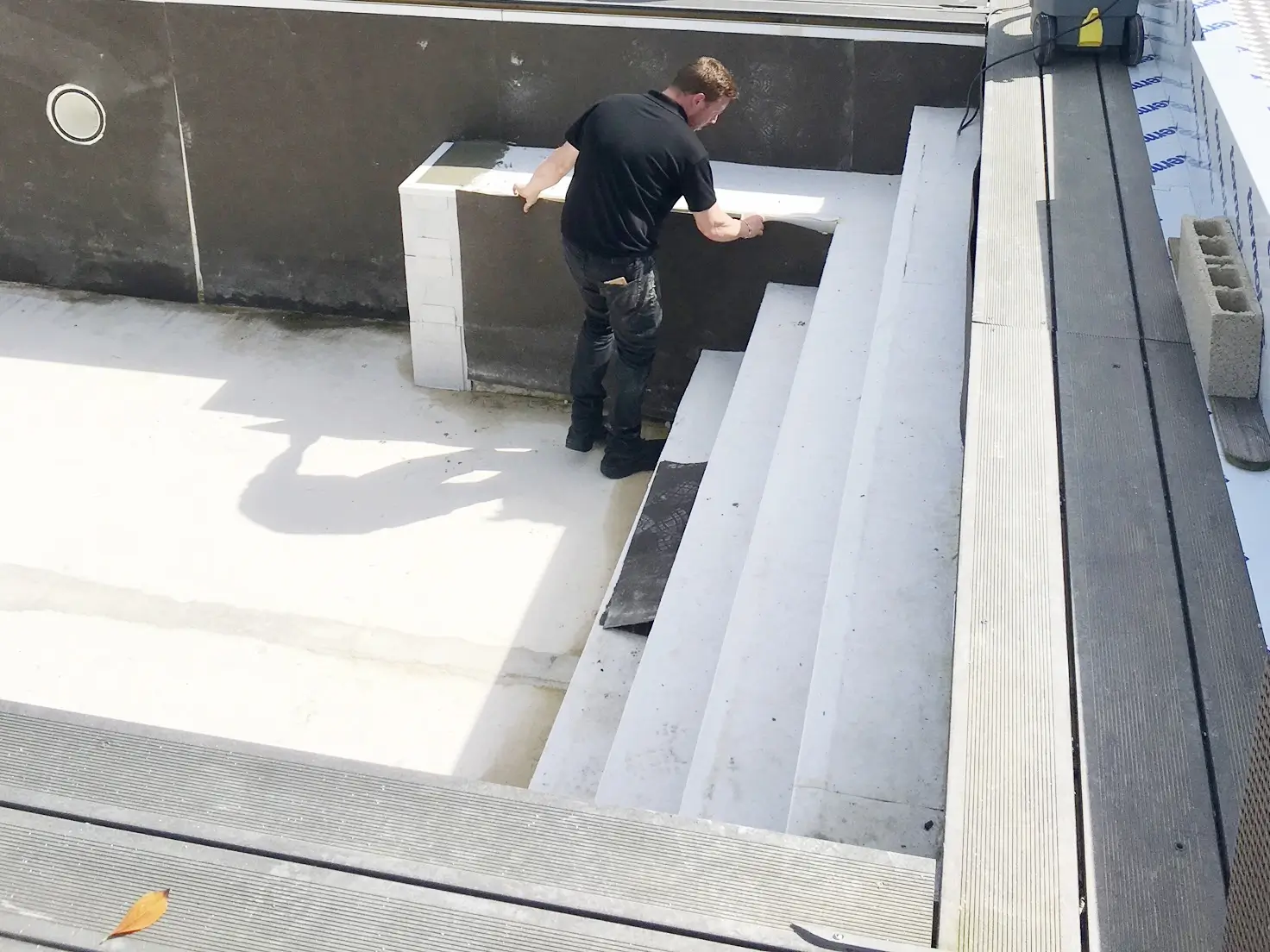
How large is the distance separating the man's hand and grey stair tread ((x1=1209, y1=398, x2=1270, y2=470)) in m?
2.70

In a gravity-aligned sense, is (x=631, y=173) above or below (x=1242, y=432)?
below

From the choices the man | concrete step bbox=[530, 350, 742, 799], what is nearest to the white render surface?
concrete step bbox=[530, 350, 742, 799]

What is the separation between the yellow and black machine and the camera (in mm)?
4461

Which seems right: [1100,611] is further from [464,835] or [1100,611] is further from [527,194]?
[527,194]

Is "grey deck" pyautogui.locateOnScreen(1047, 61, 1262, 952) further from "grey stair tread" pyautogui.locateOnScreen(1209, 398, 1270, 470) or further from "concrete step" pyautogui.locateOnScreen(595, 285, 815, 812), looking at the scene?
"concrete step" pyautogui.locateOnScreen(595, 285, 815, 812)

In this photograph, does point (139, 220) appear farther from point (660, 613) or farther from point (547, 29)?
point (660, 613)

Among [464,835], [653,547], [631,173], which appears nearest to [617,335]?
[631,173]

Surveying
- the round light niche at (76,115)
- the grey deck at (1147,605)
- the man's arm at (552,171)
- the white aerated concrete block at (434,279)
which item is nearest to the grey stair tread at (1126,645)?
the grey deck at (1147,605)

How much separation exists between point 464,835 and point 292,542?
2750mm

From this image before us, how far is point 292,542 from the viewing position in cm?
443

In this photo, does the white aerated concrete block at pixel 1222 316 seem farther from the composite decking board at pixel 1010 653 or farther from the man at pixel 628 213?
the man at pixel 628 213

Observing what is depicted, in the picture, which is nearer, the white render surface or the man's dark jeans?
the white render surface

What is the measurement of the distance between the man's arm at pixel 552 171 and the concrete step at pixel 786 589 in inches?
40.0

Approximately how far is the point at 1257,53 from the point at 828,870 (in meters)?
3.14
